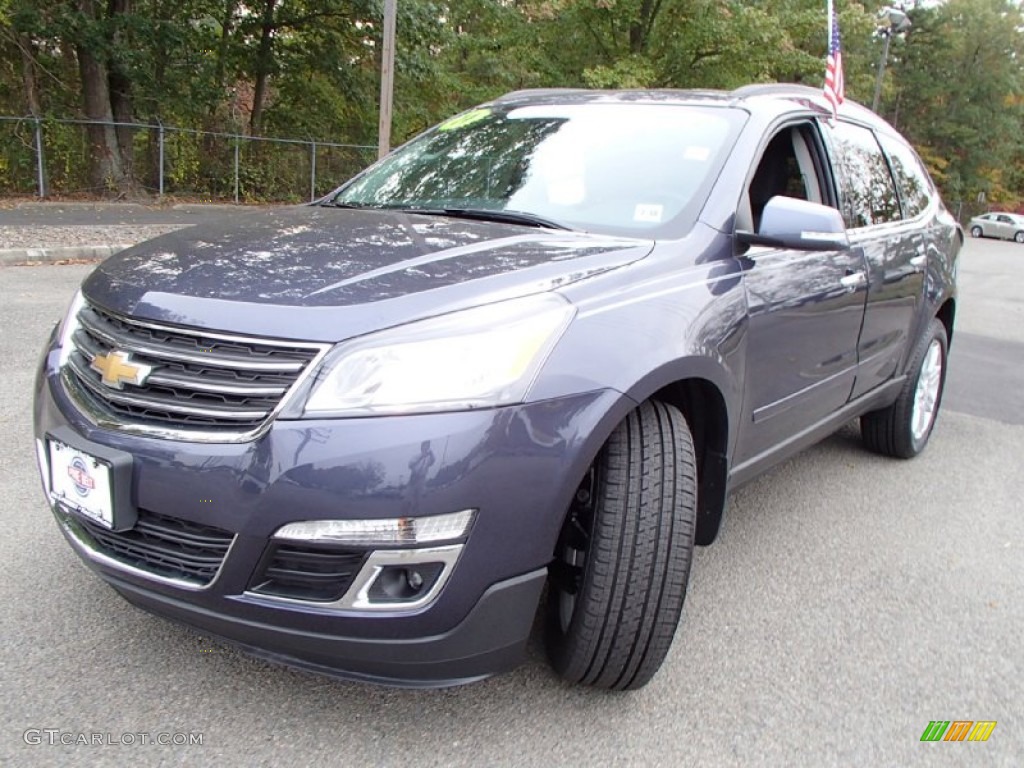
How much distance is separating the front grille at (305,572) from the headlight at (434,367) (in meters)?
0.30

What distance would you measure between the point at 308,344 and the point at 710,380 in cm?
115

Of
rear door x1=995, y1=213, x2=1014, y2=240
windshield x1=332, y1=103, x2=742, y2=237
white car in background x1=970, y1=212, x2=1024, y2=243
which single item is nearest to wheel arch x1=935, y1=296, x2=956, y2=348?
windshield x1=332, y1=103, x2=742, y2=237

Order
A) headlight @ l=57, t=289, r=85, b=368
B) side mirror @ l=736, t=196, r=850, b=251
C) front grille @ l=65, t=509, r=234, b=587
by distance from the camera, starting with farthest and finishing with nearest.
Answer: side mirror @ l=736, t=196, r=850, b=251 < headlight @ l=57, t=289, r=85, b=368 < front grille @ l=65, t=509, r=234, b=587

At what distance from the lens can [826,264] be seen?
3.06m

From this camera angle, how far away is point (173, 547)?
1.83m

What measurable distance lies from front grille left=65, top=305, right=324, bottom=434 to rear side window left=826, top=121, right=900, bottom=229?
260cm

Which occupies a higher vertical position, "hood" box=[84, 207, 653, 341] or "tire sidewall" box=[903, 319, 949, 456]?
"hood" box=[84, 207, 653, 341]

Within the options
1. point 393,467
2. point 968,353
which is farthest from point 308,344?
point 968,353

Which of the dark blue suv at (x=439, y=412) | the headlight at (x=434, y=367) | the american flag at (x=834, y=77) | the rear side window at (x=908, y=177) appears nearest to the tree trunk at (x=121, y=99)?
the american flag at (x=834, y=77)

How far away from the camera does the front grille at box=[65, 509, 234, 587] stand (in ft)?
5.84

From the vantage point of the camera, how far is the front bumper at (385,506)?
5.51ft

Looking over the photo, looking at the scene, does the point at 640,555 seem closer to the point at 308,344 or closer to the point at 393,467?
the point at 393,467

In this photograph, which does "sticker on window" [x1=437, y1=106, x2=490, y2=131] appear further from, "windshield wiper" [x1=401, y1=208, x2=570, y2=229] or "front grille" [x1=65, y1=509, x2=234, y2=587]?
"front grille" [x1=65, y1=509, x2=234, y2=587]

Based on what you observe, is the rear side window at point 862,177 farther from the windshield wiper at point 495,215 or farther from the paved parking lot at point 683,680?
the windshield wiper at point 495,215
